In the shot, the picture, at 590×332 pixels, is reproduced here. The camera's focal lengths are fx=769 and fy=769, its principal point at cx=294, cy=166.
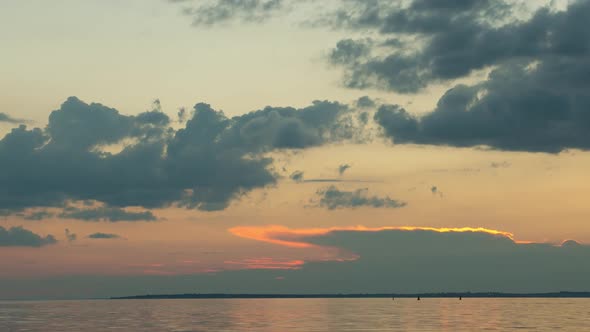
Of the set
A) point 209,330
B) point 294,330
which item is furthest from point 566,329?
point 209,330

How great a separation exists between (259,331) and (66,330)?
36.7 meters

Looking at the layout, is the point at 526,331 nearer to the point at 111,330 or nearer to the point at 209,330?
the point at 209,330

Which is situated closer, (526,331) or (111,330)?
(526,331)

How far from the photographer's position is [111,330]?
5591 inches

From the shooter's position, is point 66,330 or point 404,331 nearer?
point 404,331

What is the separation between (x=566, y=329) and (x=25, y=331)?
324 ft

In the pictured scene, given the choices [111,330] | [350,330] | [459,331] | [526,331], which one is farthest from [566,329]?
[111,330]

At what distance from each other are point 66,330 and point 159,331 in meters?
19.3

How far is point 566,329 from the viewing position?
137000 mm

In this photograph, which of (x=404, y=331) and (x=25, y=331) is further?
(x=25, y=331)

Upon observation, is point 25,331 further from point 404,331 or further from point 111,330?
point 404,331

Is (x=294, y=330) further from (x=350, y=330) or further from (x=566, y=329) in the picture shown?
(x=566, y=329)

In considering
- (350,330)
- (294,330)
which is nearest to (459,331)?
(350,330)

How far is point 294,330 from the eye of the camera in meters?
142
